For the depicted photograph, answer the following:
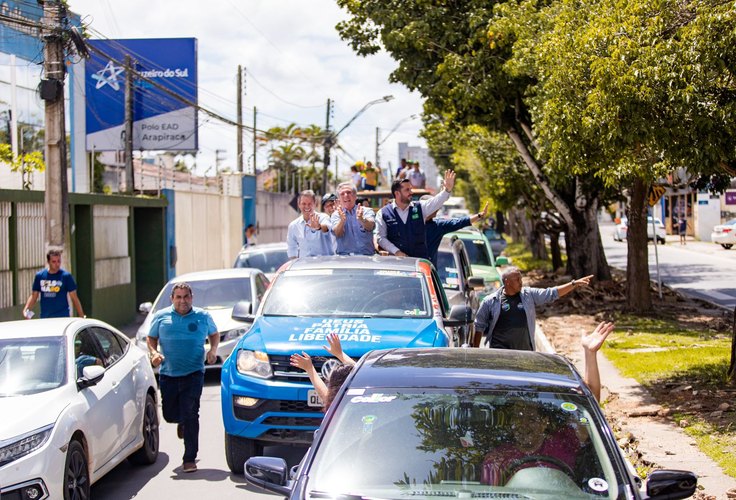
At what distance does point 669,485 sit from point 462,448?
3.03 feet

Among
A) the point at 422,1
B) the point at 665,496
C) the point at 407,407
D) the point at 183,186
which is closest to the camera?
the point at 665,496

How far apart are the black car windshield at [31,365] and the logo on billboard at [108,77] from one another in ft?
88.5

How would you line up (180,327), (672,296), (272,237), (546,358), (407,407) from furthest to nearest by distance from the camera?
(272,237), (672,296), (180,327), (546,358), (407,407)

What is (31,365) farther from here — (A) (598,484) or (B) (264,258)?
(B) (264,258)

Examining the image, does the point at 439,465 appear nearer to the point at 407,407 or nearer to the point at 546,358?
the point at 407,407

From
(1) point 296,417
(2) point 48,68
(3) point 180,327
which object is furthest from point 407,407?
(2) point 48,68

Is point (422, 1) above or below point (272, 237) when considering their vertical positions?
above

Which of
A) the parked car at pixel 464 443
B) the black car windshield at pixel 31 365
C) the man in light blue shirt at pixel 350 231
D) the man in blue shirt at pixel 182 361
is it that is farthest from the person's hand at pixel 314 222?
the parked car at pixel 464 443

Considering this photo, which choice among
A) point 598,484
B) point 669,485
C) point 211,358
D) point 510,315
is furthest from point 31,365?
point 669,485

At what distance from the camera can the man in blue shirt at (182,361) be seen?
28.4 feet

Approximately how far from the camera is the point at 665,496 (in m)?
4.38

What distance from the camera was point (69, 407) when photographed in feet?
23.8

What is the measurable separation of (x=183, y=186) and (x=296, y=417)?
2551 cm

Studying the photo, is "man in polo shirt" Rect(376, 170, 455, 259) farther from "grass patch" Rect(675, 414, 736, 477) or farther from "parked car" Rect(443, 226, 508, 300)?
"parked car" Rect(443, 226, 508, 300)
